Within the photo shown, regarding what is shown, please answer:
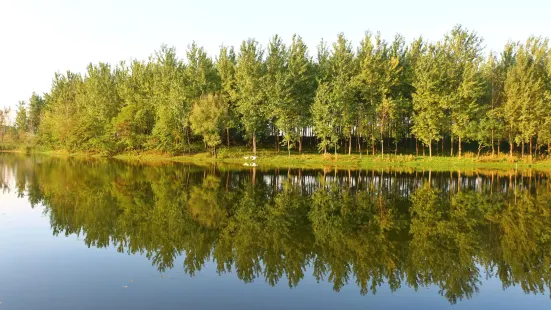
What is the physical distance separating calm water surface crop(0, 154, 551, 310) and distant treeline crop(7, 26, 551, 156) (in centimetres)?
3436

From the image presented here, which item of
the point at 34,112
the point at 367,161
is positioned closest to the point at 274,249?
the point at 367,161

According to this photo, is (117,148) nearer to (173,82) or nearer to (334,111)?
(173,82)

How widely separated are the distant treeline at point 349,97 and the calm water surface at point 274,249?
34363mm

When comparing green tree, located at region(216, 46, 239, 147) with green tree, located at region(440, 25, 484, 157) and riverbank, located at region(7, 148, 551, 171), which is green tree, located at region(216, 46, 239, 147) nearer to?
riverbank, located at region(7, 148, 551, 171)

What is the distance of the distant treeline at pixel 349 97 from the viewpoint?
208 feet

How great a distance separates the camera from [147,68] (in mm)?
91312

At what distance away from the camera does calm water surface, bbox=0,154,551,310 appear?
40.9ft

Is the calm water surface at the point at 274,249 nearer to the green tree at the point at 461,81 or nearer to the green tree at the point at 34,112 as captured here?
the green tree at the point at 461,81

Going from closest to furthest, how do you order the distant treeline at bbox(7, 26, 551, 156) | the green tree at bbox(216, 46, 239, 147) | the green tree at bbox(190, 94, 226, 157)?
1. the distant treeline at bbox(7, 26, 551, 156)
2. the green tree at bbox(190, 94, 226, 157)
3. the green tree at bbox(216, 46, 239, 147)

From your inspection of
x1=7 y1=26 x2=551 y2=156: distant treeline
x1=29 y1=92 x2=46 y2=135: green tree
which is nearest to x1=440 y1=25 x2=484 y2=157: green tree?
x1=7 y1=26 x2=551 y2=156: distant treeline

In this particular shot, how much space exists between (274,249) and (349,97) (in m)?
53.7

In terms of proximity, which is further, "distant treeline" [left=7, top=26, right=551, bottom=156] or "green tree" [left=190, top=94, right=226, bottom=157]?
"green tree" [left=190, top=94, right=226, bottom=157]

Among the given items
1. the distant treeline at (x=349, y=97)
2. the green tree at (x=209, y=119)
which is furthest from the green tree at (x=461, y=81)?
the green tree at (x=209, y=119)

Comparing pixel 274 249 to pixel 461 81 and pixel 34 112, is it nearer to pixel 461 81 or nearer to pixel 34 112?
pixel 461 81
